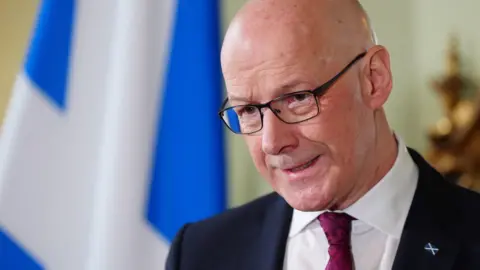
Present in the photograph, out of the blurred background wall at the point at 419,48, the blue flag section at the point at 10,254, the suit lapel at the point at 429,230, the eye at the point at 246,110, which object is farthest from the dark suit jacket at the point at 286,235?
the blurred background wall at the point at 419,48

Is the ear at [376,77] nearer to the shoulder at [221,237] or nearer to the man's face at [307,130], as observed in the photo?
the man's face at [307,130]

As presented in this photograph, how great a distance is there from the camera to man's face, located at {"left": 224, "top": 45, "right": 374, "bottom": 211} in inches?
35.0

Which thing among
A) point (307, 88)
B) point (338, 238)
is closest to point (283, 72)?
point (307, 88)

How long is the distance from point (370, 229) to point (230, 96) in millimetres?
284

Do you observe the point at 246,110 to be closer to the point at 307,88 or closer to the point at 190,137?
the point at 307,88

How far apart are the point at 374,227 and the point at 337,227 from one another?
0.18ft

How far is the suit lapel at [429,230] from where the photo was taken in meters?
0.92

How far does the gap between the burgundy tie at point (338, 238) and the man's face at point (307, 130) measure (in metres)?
0.06

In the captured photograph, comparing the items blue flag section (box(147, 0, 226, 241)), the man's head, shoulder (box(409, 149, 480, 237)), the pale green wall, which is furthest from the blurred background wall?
the man's head

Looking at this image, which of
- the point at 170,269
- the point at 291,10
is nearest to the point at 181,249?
the point at 170,269

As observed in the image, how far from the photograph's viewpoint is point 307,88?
89 cm

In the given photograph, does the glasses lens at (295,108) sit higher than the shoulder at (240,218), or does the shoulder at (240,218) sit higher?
the glasses lens at (295,108)

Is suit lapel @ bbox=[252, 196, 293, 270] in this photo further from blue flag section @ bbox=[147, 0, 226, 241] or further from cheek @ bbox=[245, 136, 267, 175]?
blue flag section @ bbox=[147, 0, 226, 241]

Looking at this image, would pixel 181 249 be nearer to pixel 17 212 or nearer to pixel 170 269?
pixel 170 269
